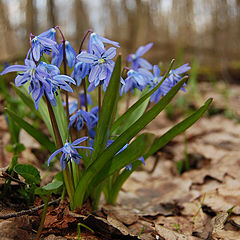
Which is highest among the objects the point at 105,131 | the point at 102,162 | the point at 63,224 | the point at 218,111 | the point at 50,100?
the point at 50,100

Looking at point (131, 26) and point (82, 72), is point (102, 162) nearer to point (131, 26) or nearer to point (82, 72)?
point (82, 72)

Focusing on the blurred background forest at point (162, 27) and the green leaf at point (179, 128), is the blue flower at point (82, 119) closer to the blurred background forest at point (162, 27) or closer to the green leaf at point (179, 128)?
the green leaf at point (179, 128)

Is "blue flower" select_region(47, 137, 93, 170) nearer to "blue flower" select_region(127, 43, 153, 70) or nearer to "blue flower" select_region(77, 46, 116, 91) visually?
"blue flower" select_region(77, 46, 116, 91)

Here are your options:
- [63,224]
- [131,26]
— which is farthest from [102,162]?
[131,26]

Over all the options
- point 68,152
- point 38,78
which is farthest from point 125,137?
point 38,78

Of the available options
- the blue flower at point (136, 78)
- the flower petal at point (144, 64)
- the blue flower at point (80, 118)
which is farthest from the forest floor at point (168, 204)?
the flower petal at point (144, 64)

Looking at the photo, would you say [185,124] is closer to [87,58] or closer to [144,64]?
[144,64]
